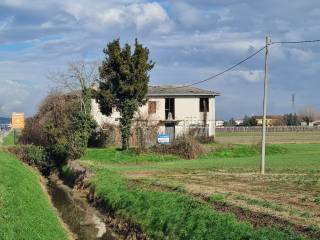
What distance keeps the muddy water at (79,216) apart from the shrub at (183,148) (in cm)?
2085

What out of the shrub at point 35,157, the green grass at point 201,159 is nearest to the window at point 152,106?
the green grass at point 201,159

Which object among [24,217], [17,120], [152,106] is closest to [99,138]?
[152,106]

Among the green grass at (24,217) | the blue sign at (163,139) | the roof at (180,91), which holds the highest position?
the roof at (180,91)

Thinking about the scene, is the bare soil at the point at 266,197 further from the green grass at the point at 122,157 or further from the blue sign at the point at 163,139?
the blue sign at the point at 163,139

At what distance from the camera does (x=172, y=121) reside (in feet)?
263

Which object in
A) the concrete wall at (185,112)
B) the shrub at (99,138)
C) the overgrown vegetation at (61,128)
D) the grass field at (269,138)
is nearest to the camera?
the overgrown vegetation at (61,128)

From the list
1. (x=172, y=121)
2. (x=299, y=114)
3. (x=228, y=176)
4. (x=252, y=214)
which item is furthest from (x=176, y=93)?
(x=299, y=114)

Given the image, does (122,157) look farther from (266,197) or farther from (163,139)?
(266,197)

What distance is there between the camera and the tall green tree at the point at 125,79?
60.3m

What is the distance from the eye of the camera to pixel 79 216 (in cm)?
2759

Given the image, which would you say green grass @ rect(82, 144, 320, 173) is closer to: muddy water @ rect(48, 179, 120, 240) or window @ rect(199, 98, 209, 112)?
muddy water @ rect(48, 179, 120, 240)

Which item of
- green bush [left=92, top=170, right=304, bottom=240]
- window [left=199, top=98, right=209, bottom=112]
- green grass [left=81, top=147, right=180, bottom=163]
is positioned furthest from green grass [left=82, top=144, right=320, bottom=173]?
green bush [left=92, top=170, right=304, bottom=240]

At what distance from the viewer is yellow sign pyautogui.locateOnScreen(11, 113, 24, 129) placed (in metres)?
81.1

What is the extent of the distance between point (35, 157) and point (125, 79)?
43.0ft
